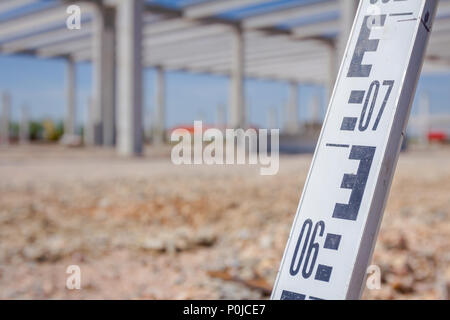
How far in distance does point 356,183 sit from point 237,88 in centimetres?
1696

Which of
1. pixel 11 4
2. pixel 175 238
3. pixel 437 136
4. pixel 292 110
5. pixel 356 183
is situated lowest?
pixel 175 238

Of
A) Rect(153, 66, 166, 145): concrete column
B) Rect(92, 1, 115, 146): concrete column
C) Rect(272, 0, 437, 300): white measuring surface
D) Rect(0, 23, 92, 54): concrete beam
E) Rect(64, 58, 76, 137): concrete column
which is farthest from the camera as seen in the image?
Rect(153, 66, 166, 145): concrete column

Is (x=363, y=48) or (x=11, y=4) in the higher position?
(x=11, y=4)

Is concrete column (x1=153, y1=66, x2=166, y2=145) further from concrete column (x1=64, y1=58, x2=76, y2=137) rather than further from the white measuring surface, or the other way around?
the white measuring surface

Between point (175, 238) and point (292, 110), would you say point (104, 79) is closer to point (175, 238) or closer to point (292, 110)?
point (175, 238)

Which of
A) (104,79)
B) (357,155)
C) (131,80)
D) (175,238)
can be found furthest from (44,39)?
(357,155)

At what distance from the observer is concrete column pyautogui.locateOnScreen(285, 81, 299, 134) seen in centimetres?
2806

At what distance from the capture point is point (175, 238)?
11.5 ft

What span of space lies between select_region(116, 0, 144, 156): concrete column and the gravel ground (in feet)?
17.0

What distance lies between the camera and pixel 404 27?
98 cm

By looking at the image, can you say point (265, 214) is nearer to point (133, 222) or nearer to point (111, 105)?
point (133, 222)

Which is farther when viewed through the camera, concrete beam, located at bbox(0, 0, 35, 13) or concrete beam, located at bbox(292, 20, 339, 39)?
concrete beam, located at bbox(292, 20, 339, 39)

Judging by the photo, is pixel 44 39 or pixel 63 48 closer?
pixel 44 39

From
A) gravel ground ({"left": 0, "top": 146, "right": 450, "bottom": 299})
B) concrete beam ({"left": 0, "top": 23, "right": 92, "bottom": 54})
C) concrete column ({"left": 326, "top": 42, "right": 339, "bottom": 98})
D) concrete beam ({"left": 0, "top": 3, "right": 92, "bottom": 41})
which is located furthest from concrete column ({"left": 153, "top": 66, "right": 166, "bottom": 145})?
gravel ground ({"left": 0, "top": 146, "right": 450, "bottom": 299})
